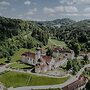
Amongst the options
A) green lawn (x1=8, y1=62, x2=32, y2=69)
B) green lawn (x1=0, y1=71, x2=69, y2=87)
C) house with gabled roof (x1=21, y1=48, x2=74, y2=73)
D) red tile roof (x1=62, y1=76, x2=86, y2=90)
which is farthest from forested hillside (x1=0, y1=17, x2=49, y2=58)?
red tile roof (x1=62, y1=76, x2=86, y2=90)

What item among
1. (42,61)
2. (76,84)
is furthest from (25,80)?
(76,84)

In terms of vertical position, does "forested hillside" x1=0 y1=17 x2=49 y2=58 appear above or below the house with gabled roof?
above

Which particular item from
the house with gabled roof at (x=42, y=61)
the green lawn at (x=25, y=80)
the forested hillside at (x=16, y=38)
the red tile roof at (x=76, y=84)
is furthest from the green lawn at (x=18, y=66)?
the red tile roof at (x=76, y=84)

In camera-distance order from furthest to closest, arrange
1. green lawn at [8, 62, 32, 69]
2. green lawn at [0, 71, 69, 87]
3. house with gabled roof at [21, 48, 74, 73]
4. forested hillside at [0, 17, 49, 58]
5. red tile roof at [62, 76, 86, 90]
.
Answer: forested hillside at [0, 17, 49, 58] < green lawn at [8, 62, 32, 69] < house with gabled roof at [21, 48, 74, 73] < green lawn at [0, 71, 69, 87] < red tile roof at [62, 76, 86, 90]

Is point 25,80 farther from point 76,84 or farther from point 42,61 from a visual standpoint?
point 76,84

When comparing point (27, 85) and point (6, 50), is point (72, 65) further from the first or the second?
point (6, 50)

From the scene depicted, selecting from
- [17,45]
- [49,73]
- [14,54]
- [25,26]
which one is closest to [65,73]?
[49,73]

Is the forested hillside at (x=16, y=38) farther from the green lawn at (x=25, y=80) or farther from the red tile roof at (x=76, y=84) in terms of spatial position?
the red tile roof at (x=76, y=84)

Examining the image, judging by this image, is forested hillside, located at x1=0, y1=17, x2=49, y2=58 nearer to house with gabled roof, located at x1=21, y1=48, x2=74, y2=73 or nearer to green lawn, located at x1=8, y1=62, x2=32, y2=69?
green lawn, located at x1=8, y1=62, x2=32, y2=69
